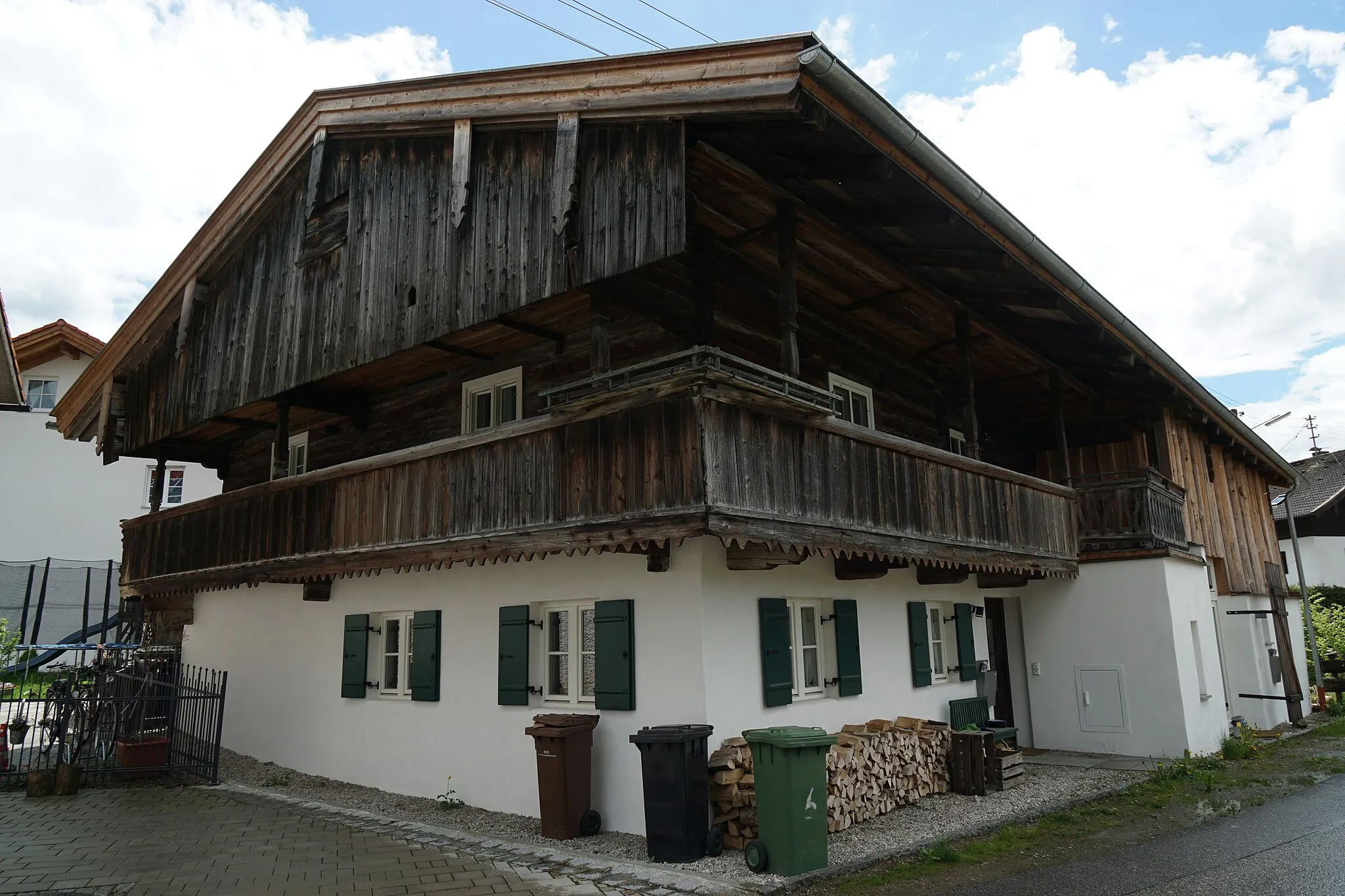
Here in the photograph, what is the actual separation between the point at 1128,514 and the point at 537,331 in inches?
381

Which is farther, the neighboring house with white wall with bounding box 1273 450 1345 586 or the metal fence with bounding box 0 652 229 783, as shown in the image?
the neighboring house with white wall with bounding box 1273 450 1345 586

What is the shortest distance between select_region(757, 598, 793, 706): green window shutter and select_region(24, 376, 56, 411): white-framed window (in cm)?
2815

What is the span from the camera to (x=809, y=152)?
8430 millimetres

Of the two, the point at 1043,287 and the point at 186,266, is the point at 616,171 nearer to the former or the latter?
the point at 1043,287

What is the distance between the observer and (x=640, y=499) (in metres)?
7.92

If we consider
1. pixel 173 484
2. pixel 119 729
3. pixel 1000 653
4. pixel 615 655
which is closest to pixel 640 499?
pixel 615 655

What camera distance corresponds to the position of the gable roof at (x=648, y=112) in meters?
7.38

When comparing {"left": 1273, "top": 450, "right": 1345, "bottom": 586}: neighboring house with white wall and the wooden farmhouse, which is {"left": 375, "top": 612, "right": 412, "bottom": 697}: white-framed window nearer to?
the wooden farmhouse

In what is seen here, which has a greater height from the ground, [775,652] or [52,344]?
[52,344]

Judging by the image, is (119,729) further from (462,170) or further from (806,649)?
(806,649)

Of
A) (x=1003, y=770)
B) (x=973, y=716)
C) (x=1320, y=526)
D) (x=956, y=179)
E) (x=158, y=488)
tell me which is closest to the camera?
(x=956, y=179)

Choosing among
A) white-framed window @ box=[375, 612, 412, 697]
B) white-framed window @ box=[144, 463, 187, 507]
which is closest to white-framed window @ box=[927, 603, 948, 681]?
white-framed window @ box=[375, 612, 412, 697]

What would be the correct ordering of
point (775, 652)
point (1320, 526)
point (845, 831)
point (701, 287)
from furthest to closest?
point (1320, 526)
point (701, 287)
point (775, 652)
point (845, 831)

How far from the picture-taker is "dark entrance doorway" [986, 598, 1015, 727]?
49.5 ft
